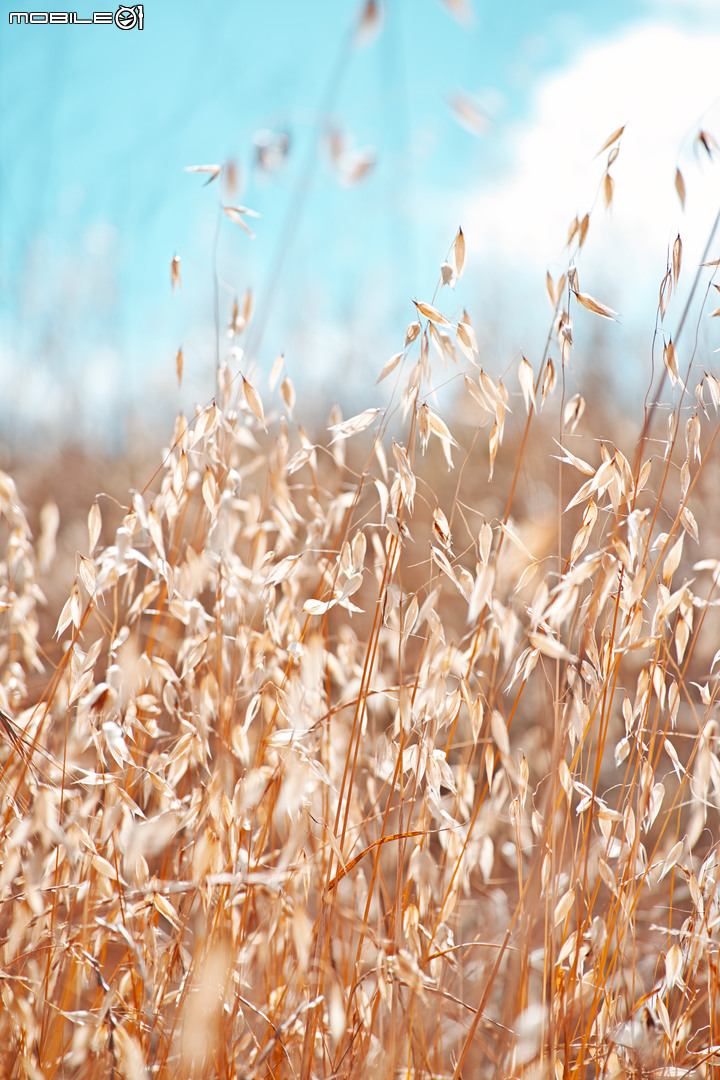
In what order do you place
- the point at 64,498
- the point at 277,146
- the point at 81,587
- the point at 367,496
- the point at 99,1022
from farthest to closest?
A: the point at 64,498
the point at 367,496
the point at 81,587
the point at 277,146
the point at 99,1022

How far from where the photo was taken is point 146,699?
1.04 m

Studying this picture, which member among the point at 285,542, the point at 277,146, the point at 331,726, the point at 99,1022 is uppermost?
the point at 277,146

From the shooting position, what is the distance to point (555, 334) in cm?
94

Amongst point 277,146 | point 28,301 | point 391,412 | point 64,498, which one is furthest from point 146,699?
point 64,498

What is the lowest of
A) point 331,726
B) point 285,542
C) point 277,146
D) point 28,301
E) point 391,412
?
point 331,726

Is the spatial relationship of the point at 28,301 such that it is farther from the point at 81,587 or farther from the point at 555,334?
the point at 555,334

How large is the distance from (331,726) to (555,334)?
2.19 ft

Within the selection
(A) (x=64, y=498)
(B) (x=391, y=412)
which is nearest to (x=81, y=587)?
(B) (x=391, y=412)

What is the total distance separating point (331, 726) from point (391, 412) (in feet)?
1.78

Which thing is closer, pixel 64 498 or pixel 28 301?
pixel 28 301

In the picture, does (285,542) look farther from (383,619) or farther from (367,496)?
(367,496)

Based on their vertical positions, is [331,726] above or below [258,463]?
below

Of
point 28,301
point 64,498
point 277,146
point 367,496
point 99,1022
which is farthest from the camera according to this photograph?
point 64,498

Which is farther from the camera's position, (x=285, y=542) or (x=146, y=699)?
(x=285, y=542)
